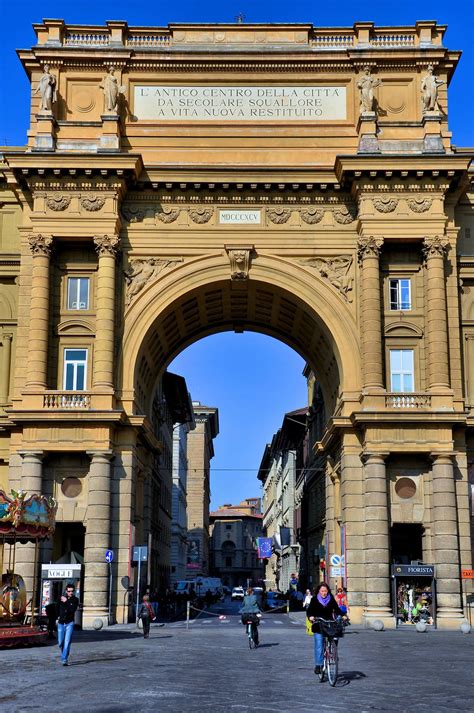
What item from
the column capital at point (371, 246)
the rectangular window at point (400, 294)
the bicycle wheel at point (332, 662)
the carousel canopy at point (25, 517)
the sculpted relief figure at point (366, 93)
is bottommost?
the bicycle wheel at point (332, 662)

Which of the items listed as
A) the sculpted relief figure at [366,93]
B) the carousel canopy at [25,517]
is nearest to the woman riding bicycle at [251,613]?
the carousel canopy at [25,517]

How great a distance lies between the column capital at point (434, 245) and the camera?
43.0 m

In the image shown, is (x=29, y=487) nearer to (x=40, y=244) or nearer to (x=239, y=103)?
(x=40, y=244)

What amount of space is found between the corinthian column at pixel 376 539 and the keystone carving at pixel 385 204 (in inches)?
433

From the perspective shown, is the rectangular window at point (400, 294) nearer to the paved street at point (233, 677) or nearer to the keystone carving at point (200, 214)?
the keystone carving at point (200, 214)

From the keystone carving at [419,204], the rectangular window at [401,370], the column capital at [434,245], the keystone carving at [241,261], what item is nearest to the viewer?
the column capital at [434,245]

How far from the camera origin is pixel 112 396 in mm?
41750

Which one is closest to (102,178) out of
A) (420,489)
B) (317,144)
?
(317,144)

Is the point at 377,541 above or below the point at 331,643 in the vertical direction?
above

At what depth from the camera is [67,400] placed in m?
41.8

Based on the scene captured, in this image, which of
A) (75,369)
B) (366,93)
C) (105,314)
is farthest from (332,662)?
(366,93)

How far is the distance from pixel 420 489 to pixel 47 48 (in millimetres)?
26187

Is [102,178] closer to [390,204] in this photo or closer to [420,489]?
[390,204]

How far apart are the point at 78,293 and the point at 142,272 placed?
3.05m
